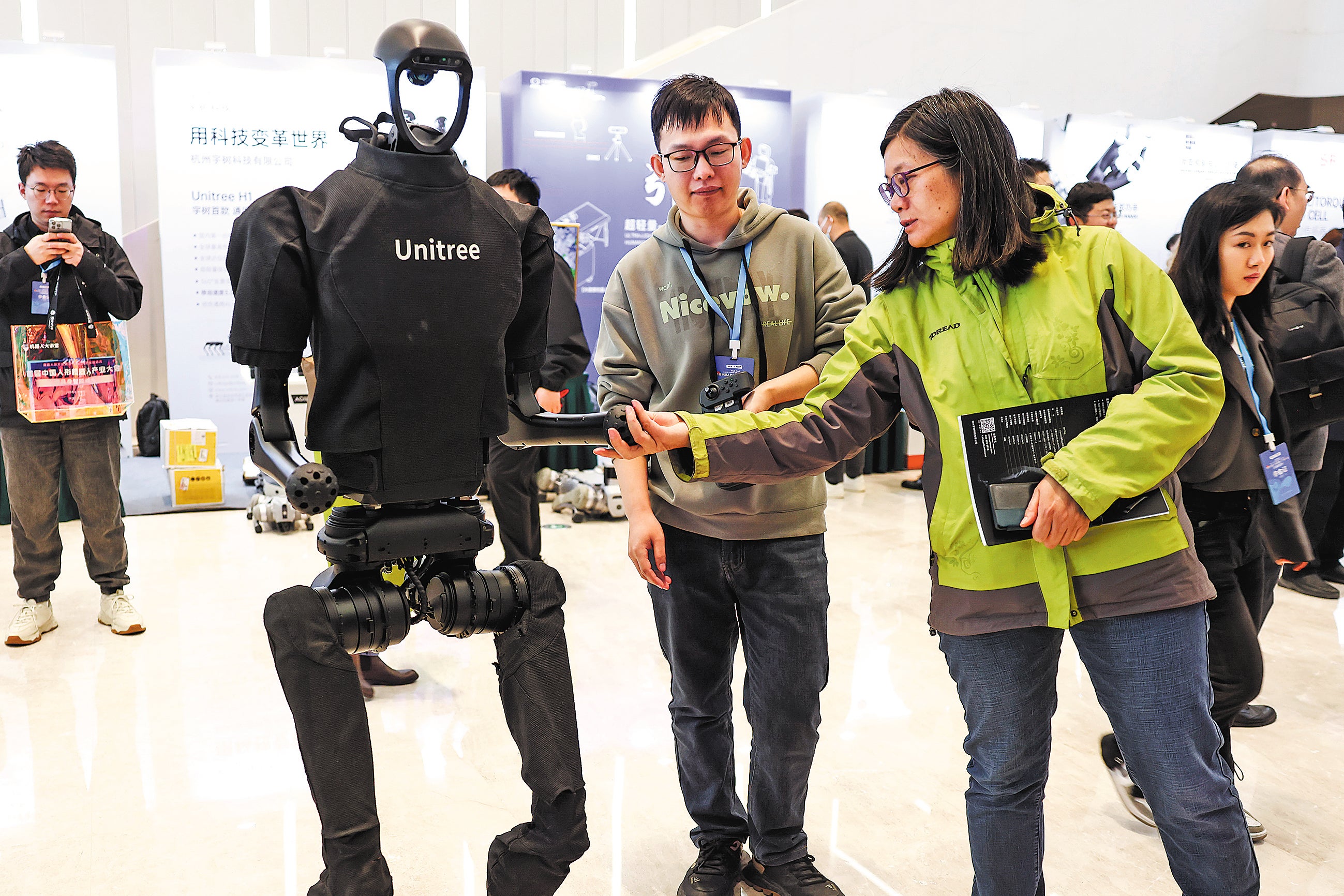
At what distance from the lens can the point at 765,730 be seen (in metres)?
2.20

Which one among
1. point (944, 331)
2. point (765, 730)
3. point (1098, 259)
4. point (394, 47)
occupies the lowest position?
point (765, 730)

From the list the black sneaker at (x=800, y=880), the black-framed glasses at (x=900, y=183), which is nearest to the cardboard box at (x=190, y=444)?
the black sneaker at (x=800, y=880)

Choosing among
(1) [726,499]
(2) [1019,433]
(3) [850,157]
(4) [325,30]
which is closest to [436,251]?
(1) [726,499]

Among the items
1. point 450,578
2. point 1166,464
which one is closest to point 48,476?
point 450,578

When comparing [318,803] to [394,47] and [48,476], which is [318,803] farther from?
[48,476]

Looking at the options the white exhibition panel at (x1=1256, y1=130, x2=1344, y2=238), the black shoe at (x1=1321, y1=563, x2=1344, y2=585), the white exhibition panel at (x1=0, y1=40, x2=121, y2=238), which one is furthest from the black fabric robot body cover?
the white exhibition panel at (x1=1256, y1=130, x2=1344, y2=238)

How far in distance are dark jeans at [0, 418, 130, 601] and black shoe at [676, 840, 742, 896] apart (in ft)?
9.92

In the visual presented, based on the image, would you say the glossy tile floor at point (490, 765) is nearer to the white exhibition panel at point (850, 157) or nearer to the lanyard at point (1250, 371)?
the lanyard at point (1250, 371)

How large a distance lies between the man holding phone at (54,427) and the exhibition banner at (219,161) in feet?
10.2

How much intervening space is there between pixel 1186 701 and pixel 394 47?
164 centimetres

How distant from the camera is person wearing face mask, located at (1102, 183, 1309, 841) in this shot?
2.38 meters

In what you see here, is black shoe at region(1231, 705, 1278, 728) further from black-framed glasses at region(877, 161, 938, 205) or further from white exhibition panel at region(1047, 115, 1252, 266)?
white exhibition panel at region(1047, 115, 1252, 266)

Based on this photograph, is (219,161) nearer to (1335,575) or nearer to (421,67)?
(421,67)

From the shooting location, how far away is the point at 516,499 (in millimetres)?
4398
